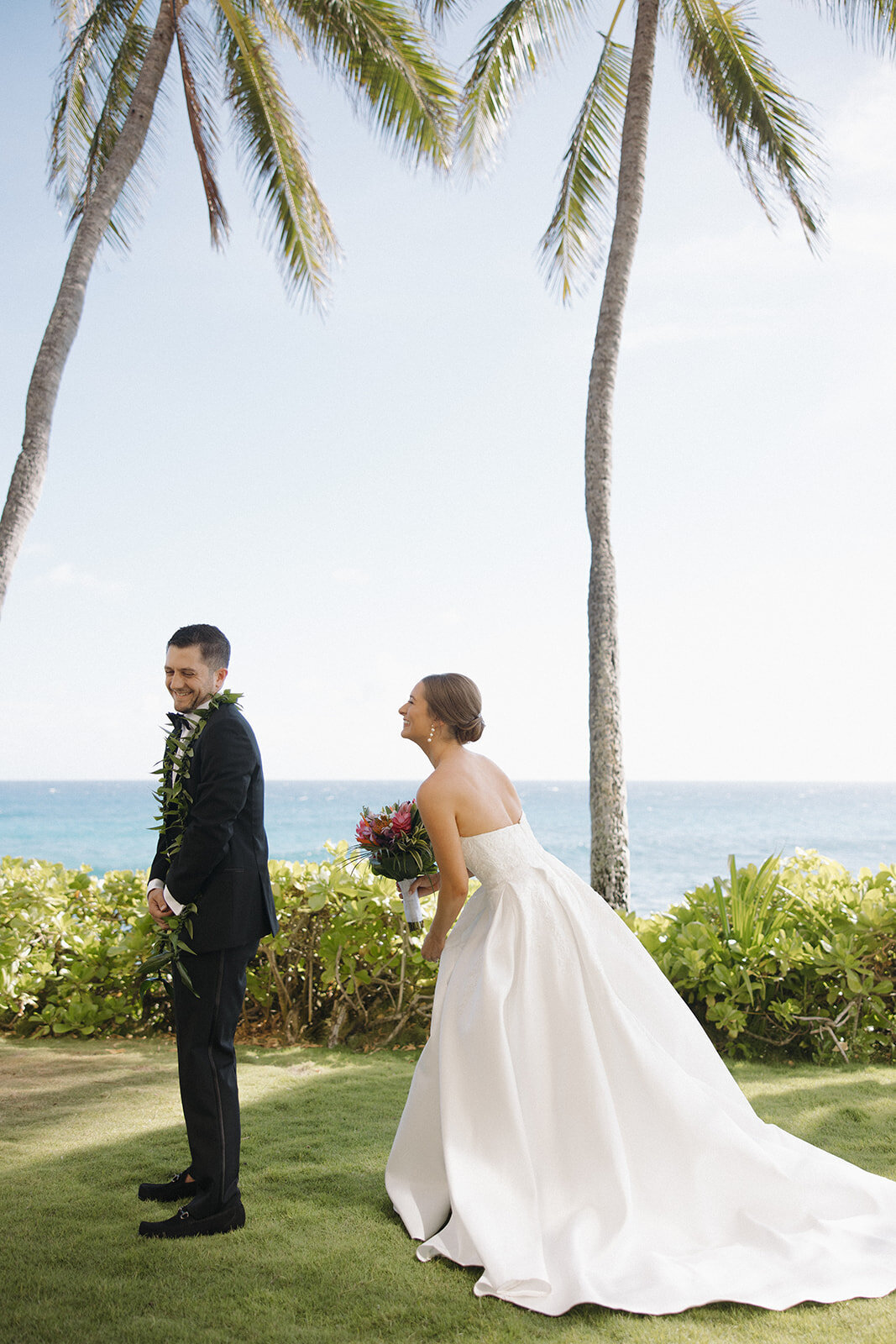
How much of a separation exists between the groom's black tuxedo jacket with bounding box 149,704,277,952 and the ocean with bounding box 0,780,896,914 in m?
26.6

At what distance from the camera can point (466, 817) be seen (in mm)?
3604

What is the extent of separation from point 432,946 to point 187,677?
1.51 meters

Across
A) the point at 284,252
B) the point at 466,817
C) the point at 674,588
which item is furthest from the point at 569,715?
the point at 466,817

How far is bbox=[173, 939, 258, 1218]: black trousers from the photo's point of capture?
3.27 metres

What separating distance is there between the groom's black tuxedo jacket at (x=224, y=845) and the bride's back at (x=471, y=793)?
2.43ft

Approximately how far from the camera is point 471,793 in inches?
142

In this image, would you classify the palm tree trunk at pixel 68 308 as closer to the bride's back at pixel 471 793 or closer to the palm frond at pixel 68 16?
the palm frond at pixel 68 16

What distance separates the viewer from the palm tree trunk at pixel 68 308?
7.61 metres

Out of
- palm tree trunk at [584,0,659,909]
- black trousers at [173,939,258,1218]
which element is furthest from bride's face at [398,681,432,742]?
palm tree trunk at [584,0,659,909]

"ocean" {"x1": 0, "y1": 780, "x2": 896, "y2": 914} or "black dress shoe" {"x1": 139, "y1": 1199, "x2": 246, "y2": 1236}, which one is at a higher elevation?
"black dress shoe" {"x1": 139, "y1": 1199, "x2": 246, "y2": 1236}

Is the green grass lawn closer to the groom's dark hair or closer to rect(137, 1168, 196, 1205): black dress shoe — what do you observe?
rect(137, 1168, 196, 1205): black dress shoe

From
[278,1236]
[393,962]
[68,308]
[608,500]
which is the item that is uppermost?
[68,308]

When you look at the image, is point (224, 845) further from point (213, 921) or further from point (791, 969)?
point (791, 969)

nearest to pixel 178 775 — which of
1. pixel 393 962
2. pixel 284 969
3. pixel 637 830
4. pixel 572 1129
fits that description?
pixel 572 1129
